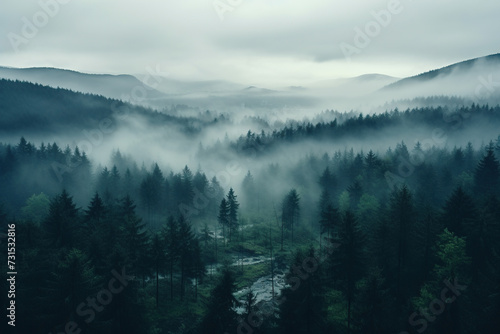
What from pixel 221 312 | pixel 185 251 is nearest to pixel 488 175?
pixel 185 251

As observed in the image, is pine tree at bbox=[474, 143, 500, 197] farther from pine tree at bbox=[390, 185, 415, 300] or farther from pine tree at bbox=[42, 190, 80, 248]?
pine tree at bbox=[42, 190, 80, 248]

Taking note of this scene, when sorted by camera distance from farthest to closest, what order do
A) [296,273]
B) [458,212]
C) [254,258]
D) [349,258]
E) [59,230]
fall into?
[254,258] → [458,212] → [59,230] → [349,258] → [296,273]

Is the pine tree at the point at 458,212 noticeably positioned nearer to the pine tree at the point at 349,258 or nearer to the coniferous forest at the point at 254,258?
the coniferous forest at the point at 254,258

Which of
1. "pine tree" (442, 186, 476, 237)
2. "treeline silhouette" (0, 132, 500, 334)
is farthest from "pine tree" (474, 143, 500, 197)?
"pine tree" (442, 186, 476, 237)

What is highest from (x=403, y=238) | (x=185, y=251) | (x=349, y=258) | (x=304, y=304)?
(x=349, y=258)

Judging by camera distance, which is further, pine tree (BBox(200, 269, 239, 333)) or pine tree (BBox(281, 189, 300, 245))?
pine tree (BBox(281, 189, 300, 245))

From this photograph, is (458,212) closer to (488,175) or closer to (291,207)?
(488,175)

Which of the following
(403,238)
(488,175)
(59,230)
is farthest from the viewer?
(488,175)

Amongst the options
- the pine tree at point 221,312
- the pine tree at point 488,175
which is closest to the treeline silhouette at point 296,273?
the pine tree at point 221,312

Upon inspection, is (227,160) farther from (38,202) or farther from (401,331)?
(401,331)

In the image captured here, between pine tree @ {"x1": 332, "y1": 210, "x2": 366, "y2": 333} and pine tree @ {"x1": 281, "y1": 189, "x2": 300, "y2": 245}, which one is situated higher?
pine tree @ {"x1": 332, "y1": 210, "x2": 366, "y2": 333}

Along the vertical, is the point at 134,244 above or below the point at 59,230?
below

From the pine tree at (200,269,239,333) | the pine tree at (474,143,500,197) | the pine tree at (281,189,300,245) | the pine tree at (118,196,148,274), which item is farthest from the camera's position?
the pine tree at (281,189,300,245)

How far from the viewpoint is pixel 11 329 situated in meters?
27.1
